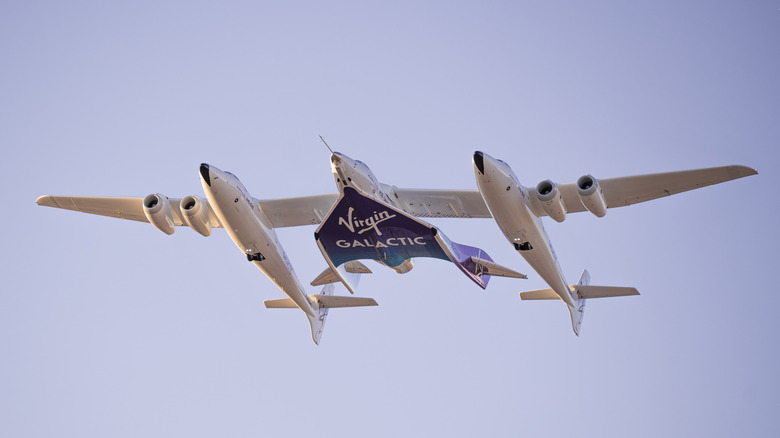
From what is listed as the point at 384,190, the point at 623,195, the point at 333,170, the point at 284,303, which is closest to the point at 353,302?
the point at 284,303

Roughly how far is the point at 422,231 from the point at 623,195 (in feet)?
21.3

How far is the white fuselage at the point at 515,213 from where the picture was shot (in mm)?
27156

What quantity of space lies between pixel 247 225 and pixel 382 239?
13.8 ft

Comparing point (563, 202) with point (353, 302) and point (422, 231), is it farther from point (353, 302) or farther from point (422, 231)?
point (353, 302)

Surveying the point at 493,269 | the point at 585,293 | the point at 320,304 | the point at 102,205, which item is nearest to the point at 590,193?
the point at 493,269

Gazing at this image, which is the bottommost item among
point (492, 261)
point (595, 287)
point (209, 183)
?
point (595, 287)

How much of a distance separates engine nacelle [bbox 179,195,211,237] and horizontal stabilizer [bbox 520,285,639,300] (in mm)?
11693

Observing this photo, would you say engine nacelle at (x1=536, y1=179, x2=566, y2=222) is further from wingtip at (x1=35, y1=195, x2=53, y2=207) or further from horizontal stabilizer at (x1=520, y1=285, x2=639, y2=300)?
wingtip at (x1=35, y1=195, x2=53, y2=207)

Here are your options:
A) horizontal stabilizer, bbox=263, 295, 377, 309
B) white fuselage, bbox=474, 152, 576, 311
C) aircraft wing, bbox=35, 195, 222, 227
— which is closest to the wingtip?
aircraft wing, bbox=35, 195, 222, 227

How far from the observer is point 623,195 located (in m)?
29.6

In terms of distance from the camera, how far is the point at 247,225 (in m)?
29.5

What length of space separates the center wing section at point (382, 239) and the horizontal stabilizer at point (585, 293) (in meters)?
4.57

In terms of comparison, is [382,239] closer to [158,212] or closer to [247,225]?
[247,225]

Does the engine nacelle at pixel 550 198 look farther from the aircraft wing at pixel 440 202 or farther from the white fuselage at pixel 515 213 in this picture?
the aircraft wing at pixel 440 202
